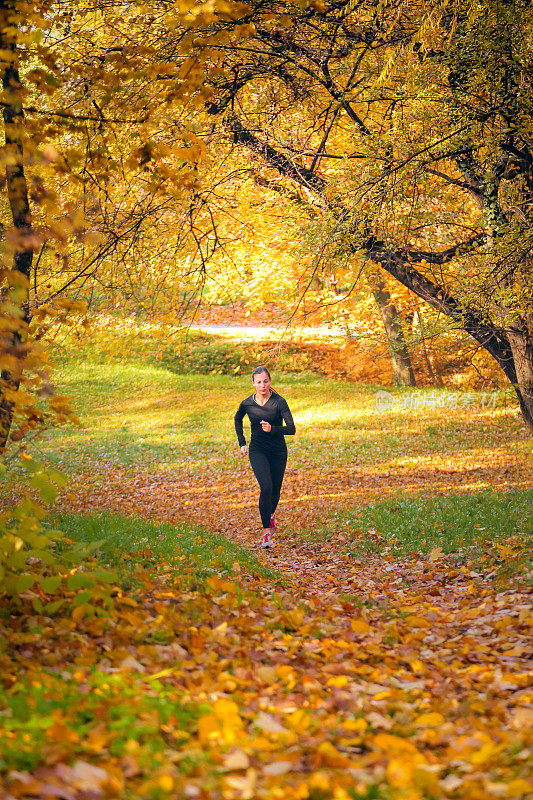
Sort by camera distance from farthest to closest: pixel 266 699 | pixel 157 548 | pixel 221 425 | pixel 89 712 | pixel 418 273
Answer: pixel 221 425, pixel 418 273, pixel 157 548, pixel 266 699, pixel 89 712

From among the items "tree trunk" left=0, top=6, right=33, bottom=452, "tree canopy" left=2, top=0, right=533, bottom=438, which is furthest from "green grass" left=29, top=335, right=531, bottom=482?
"tree trunk" left=0, top=6, right=33, bottom=452

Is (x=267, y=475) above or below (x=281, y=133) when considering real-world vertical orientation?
below

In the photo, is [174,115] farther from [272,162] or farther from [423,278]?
[423,278]

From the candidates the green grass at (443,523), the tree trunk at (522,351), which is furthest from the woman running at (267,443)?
the tree trunk at (522,351)

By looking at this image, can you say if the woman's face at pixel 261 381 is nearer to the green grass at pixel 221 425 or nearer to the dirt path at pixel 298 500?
the dirt path at pixel 298 500

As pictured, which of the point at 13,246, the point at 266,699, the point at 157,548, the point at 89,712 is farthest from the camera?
the point at 157,548

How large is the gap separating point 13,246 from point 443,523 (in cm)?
586

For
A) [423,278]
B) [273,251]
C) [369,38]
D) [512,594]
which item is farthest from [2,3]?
[273,251]

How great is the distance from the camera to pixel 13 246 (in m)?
3.84

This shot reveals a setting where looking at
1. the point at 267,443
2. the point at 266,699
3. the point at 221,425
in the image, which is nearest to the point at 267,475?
the point at 267,443

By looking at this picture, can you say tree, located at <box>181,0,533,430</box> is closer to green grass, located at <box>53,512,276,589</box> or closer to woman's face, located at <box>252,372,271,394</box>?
woman's face, located at <box>252,372,271,394</box>

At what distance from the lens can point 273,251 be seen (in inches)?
755

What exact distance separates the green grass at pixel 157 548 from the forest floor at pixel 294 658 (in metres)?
0.03

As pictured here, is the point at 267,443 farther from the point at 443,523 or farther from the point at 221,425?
the point at 221,425
